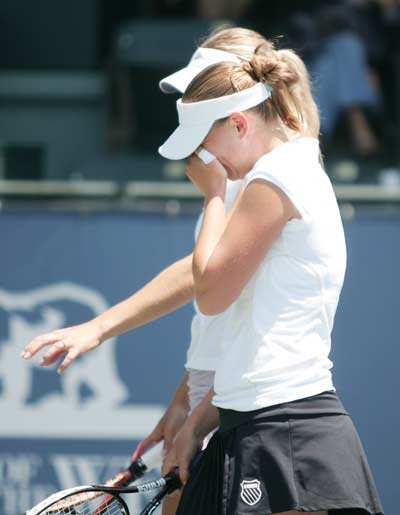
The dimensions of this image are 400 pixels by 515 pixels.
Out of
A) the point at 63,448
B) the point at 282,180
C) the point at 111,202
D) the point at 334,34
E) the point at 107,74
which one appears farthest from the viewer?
the point at 107,74

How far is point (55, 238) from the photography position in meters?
4.59

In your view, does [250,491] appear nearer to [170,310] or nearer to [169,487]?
[169,487]

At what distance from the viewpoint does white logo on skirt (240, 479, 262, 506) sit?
2.35 m

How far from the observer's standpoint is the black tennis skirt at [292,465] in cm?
234

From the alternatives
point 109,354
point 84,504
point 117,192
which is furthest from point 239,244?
point 117,192

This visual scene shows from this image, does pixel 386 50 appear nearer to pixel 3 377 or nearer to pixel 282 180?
pixel 3 377

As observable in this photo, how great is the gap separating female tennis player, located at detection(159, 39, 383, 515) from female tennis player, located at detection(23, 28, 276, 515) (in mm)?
113

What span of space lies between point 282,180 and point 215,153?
20 cm

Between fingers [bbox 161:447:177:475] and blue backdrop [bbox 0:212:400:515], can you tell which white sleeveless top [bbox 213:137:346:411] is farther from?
blue backdrop [bbox 0:212:400:515]

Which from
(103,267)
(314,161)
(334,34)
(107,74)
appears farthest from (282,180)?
(107,74)

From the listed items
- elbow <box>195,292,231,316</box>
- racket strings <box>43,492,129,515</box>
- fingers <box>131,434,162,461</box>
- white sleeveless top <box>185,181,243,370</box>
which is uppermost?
elbow <box>195,292,231,316</box>

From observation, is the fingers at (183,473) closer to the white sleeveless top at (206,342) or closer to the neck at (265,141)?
the white sleeveless top at (206,342)

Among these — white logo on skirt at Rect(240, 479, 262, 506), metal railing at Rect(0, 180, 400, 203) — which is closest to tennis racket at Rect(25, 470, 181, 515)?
white logo on skirt at Rect(240, 479, 262, 506)

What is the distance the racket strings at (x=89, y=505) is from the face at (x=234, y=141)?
810 millimetres
